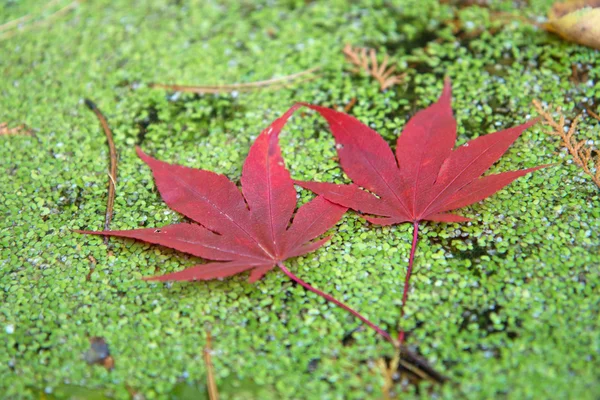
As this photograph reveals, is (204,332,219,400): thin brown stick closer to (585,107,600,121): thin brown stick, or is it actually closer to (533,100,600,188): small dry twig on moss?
(533,100,600,188): small dry twig on moss

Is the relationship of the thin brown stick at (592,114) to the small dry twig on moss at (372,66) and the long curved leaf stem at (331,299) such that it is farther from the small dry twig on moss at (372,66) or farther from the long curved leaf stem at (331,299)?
the long curved leaf stem at (331,299)

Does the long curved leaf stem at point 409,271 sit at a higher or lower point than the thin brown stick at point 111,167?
higher

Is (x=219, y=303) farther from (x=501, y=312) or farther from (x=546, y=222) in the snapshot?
(x=546, y=222)

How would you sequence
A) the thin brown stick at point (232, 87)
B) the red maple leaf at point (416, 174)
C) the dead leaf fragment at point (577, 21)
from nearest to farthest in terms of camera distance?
the red maple leaf at point (416, 174), the dead leaf fragment at point (577, 21), the thin brown stick at point (232, 87)

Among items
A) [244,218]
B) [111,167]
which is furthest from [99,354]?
[111,167]

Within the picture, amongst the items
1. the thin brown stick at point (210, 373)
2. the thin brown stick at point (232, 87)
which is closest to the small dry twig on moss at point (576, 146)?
the thin brown stick at point (232, 87)

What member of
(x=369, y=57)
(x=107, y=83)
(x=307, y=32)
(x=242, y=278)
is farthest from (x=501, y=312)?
(x=107, y=83)
